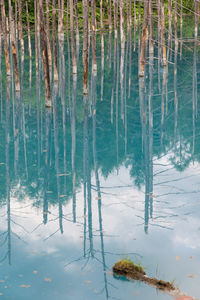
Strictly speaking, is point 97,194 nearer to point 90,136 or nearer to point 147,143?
point 147,143

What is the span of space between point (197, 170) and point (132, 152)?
7.22 ft

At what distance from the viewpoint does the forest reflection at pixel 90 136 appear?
12.3 metres

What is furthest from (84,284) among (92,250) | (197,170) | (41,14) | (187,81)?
(187,81)

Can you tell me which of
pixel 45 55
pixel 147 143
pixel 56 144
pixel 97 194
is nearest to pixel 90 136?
pixel 56 144

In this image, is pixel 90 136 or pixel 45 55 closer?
pixel 90 136

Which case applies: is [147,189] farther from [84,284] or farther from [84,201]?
[84,284]

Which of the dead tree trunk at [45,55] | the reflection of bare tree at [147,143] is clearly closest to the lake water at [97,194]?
the reflection of bare tree at [147,143]

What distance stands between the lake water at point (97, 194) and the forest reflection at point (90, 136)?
0.04 metres

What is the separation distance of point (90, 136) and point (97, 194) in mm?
5171

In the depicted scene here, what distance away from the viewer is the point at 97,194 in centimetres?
1205

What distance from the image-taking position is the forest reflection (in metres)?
12.3

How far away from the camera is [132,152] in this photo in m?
15.2

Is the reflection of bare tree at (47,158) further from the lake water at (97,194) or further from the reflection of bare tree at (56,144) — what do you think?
the reflection of bare tree at (56,144)

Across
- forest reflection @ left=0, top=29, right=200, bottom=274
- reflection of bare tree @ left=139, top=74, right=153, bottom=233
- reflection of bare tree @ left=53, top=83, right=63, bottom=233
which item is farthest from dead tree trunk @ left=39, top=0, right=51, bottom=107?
reflection of bare tree @ left=139, top=74, right=153, bottom=233
